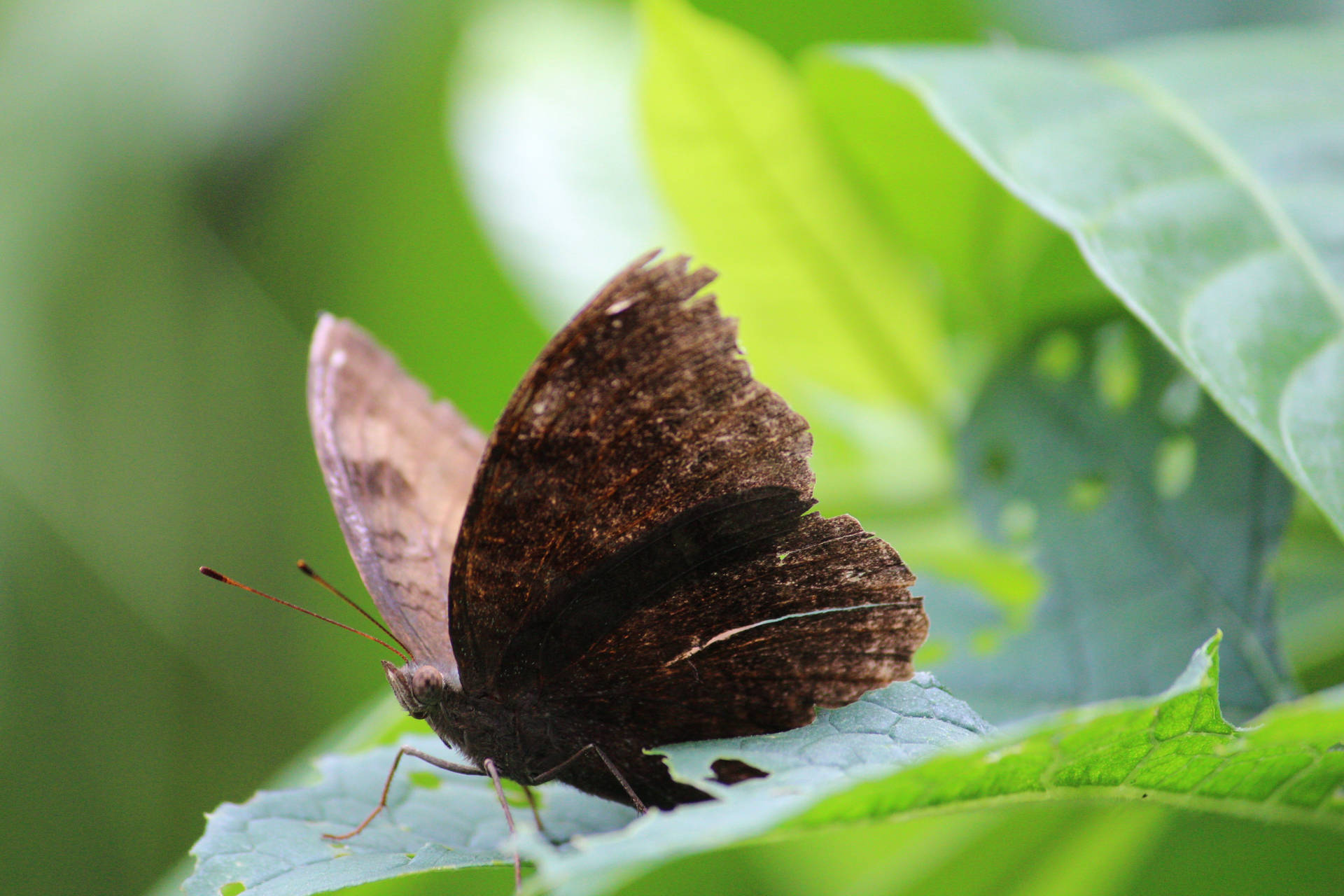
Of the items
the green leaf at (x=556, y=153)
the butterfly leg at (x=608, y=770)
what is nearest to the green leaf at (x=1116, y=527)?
the butterfly leg at (x=608, y=770)

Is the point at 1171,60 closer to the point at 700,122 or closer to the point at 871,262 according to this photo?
the point at 871,262

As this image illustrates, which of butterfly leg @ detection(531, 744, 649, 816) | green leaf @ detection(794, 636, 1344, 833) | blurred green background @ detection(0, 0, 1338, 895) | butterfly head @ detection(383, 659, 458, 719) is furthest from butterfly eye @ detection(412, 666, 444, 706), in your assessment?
blurred green background @ detection(0, 0, 1338, 895)

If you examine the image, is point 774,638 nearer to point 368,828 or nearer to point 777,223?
point 368,828

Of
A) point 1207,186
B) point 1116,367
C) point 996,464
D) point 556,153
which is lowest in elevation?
point 996,464

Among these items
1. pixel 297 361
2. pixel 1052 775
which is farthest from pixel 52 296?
pixel 1052 775

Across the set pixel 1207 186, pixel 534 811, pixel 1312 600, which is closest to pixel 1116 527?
pixel 1312 600

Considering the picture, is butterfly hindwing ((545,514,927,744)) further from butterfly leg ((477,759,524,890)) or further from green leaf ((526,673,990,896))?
butterfly leg ((477,759,524,890))
